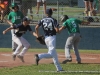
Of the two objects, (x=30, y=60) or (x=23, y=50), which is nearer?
(x=23, y=50)

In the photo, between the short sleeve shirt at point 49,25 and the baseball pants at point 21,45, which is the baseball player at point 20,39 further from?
the short sleeve shirt at point 49,25

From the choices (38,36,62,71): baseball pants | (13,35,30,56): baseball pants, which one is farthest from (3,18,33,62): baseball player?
(38,36,62,71): baseball pants

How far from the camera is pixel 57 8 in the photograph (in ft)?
71.5

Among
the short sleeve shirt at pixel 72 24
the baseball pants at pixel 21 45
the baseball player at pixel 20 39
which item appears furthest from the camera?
the baseball pants at pixel 21 45

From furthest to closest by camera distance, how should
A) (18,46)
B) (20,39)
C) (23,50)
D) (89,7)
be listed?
1. (89,7)
2. (20,39)
3. (18,46)
4. (23,50)

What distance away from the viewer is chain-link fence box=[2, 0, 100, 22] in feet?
72.3

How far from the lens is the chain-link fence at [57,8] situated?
2205 centimetres

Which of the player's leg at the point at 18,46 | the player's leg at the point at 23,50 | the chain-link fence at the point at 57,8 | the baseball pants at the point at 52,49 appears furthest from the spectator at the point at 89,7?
the baseball pants at the point at 52,49

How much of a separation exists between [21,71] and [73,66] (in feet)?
7.64

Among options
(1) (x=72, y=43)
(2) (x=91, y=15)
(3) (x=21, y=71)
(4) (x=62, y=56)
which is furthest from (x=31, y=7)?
(3) (x=21, y=71)

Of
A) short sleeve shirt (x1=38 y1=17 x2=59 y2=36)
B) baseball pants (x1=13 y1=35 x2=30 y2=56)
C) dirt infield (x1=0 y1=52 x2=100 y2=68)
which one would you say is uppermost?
short sleeve shirt (x1=38 y1=17 x2=59 y2=36)

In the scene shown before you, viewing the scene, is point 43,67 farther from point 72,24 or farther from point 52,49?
point 72,24

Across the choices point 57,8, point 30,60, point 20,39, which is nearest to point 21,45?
point 20,39

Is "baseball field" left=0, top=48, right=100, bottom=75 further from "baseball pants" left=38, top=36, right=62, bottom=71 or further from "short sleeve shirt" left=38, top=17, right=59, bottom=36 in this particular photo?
"short sleeve shirt" left=38, top=17, right=59, bottom=36
